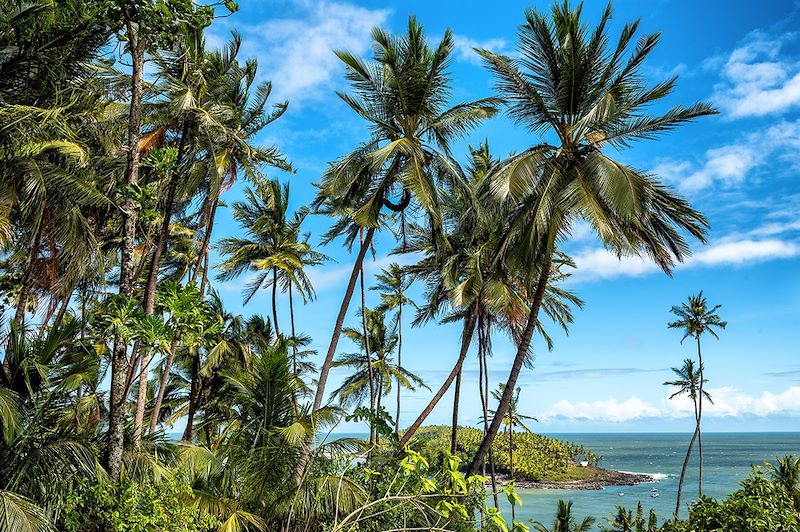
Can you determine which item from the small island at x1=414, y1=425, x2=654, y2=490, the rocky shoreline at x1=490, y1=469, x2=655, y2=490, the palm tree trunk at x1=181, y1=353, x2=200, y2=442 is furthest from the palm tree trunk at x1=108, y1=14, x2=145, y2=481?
the rocky shoreline at x1=490, y1=469, x2=655, y2=490

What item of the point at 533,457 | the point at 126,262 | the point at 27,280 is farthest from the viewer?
the point at 533,457

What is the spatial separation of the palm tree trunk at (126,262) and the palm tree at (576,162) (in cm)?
628

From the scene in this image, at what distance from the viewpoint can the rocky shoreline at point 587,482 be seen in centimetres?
4522

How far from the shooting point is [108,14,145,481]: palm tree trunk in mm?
6945

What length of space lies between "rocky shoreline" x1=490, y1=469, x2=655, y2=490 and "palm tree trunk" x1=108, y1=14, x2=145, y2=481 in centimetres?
3942

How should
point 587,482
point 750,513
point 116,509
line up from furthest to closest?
point 587,482
point 750,513
point 116,509

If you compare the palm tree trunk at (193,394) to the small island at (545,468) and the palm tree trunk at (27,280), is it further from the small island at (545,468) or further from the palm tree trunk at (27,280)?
the small island at (545,468)

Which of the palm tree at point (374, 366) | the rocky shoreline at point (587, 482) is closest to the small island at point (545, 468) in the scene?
the rocky shoreline at point (587, 482)

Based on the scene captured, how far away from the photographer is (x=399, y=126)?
13227 mm

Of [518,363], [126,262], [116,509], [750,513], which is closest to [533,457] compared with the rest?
[518,363]

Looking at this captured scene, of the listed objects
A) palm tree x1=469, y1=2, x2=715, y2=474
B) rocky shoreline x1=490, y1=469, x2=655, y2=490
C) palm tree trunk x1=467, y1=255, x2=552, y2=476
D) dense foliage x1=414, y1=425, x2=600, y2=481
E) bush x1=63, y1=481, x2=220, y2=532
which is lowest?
rocky shoreline x1=490, y1=469, x2=655, y2=490

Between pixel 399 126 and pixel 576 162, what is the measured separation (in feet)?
13.4

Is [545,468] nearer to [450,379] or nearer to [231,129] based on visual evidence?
[450,379]

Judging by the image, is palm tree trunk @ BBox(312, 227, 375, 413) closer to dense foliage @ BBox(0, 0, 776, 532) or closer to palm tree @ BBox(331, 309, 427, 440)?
dense foliage @ BBox(0, 0, 776, 532)
